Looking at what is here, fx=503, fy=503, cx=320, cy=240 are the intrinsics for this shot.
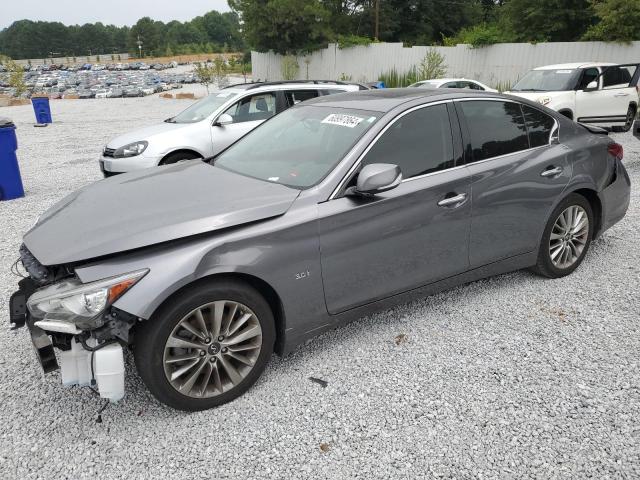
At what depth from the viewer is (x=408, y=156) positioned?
3.42m

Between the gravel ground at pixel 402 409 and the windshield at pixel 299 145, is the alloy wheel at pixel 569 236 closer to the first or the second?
the gravel ground at pixel 402 409

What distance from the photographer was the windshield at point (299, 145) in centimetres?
327

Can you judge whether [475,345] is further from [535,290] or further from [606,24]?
[606,24]

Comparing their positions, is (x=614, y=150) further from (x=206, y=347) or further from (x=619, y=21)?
(x=619, y=21)

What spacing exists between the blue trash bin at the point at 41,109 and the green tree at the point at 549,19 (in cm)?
2138

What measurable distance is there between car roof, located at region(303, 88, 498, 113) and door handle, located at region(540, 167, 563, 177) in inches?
28.8

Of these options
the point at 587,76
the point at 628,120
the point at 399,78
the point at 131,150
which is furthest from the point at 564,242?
the point at 399,78

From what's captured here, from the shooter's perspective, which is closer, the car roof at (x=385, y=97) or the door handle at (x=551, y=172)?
the car roof at (x=385, y=97)

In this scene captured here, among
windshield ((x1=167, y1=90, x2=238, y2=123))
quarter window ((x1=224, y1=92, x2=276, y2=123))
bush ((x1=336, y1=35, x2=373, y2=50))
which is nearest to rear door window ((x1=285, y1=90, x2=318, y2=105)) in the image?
quarter window ((x1=224, y1=92, x2=276, y2=123))

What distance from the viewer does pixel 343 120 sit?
356 centimetres

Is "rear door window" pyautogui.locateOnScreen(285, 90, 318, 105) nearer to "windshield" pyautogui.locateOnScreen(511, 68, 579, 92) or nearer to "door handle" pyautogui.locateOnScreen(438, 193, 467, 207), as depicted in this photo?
"door handle" pyautogui.locateOnScreen(438, 193, 467, 207)

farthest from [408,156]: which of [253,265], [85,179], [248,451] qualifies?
[85,179]

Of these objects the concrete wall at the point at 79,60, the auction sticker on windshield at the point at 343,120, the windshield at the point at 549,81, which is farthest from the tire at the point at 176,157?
the concrete wall at the point at 79,60

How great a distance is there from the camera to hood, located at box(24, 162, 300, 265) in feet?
8.55
